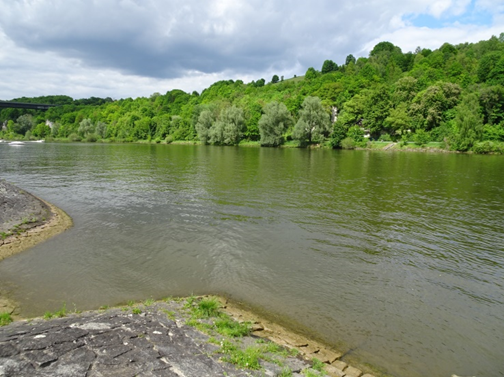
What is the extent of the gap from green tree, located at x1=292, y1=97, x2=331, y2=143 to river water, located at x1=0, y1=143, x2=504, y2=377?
7011 cm

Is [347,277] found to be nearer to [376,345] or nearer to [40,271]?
[376,345]

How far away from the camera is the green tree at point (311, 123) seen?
94500 mm

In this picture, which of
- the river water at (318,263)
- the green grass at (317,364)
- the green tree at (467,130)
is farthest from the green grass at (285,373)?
the green tree at (467,130)

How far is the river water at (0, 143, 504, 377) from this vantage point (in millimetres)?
8820

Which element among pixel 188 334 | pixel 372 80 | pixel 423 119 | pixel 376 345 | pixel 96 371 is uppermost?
pixel 372 80

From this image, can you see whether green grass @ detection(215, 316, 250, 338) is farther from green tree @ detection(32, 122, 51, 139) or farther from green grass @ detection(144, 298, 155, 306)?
green tree @ detection(32, 122, 51, 139)

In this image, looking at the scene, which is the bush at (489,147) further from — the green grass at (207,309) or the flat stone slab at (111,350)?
the flat stone slab at (111,350)

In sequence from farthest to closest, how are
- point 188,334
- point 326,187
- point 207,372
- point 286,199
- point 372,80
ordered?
point 372,80 < point 326,187 < point 286,199 < point 188,334 < point 207,372

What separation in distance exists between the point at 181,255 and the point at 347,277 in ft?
23.9

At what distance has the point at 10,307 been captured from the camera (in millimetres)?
9578

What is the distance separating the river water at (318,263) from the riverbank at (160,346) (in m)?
1.38

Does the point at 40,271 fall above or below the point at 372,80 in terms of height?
below

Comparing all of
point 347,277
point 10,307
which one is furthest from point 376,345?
point 10,307

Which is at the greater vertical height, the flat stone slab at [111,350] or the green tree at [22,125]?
the green tree at [22,125]
